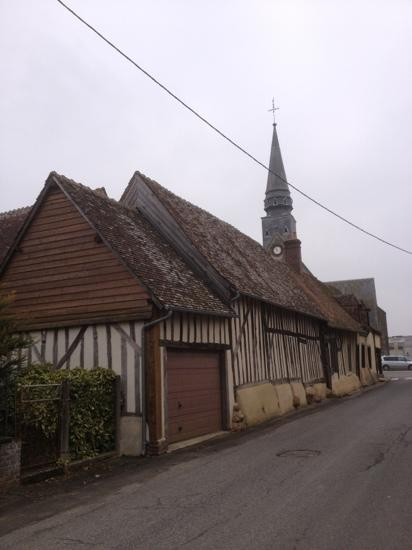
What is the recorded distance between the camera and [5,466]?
268 inches

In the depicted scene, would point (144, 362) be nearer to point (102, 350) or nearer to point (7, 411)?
point (102, 350)

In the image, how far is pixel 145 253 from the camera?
11359mm

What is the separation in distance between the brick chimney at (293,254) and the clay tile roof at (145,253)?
477 inches

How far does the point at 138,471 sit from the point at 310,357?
38.7 ft

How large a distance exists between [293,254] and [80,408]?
17.5 m

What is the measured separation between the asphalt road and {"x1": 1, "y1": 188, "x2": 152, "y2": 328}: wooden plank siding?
10.5ft

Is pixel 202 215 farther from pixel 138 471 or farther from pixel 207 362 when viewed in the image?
pixel 138 471

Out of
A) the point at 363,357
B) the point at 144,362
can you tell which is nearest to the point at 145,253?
the point at 144,362

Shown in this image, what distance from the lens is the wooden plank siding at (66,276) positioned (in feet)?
33.3

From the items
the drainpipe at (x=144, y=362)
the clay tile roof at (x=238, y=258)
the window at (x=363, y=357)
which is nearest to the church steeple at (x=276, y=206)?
the window at (x=363, y=357)

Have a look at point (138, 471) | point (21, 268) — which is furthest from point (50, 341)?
point (138, 471)

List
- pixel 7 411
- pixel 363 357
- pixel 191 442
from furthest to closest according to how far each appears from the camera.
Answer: pixel 363 357
pixel 191 442
pixel 7 411

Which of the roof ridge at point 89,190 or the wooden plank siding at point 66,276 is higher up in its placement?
the roof ridge at point 89,190

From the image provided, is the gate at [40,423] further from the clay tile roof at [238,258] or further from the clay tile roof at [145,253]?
the clay tile roof at [238,258]
